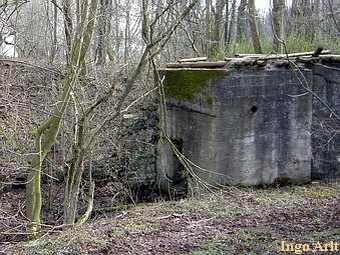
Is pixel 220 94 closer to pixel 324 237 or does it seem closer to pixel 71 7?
pixel 71 7

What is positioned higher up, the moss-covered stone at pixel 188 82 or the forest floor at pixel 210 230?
the moss-covered stone at pixel 188 82

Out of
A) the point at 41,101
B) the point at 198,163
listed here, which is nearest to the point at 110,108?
the point at 41,101

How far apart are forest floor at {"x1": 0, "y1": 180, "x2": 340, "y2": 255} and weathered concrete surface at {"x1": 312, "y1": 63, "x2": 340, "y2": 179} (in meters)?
1.36

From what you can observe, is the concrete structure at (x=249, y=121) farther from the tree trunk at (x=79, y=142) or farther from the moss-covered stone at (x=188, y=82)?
the tree trunk at (x=79, y=142)

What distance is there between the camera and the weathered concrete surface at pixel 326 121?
7.62m

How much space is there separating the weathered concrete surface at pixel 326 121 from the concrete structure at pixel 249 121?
15mm

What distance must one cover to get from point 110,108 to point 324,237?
4897 mm

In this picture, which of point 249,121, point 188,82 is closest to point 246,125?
point 249,121

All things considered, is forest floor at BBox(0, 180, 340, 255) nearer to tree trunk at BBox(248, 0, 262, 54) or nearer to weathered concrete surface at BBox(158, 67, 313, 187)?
weathered concrete surface at BBox(158, 67, 313, 187)

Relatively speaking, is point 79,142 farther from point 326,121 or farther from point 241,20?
point 241,20

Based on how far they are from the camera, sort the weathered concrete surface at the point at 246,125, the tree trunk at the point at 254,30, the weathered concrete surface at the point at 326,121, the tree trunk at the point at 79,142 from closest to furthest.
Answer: the tree trunk at the point at 79,142 → the weathered concrete surface at the point at 246,125 → the weathered concrete surface at the point at 326,121 → the tree trunk at the point at 254,30

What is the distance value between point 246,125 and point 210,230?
8.96 feet

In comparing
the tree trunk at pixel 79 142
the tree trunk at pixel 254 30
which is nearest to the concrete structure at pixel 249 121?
the tree trunk at pixel 79 142

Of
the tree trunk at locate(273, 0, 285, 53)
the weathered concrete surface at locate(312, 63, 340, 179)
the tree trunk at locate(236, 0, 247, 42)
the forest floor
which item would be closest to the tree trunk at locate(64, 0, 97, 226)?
the forest floor
